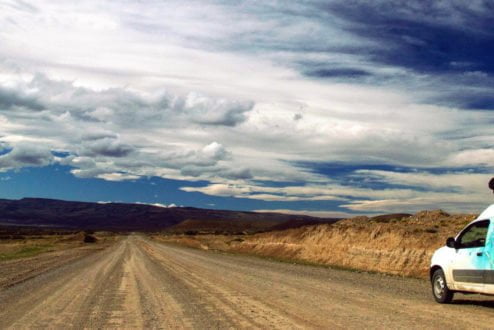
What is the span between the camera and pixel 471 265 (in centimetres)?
1252

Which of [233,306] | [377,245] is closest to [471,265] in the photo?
[233,306]

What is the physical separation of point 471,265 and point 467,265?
16 centimetres

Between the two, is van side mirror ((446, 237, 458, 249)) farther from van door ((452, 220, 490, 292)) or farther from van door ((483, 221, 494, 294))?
van door ((483, 221, 494, 294))

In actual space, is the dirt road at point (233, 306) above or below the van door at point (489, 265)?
below

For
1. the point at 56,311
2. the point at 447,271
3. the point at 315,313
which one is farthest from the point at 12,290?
the point at 447,271

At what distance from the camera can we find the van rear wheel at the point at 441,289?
1351cm

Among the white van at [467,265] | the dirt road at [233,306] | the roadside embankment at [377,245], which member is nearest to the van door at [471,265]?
the white van at [467,265]

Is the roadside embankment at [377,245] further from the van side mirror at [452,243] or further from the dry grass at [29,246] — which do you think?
the dry grass at [29,246]

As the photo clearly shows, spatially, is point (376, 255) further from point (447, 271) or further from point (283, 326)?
point (283, 326)

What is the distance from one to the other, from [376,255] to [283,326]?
81.7ft

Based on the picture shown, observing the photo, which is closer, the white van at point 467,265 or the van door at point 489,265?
the van door at point 489,265

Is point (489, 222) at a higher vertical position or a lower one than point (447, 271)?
higher

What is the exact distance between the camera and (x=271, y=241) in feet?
196

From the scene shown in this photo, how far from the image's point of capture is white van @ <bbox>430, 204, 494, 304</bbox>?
12052 mm
